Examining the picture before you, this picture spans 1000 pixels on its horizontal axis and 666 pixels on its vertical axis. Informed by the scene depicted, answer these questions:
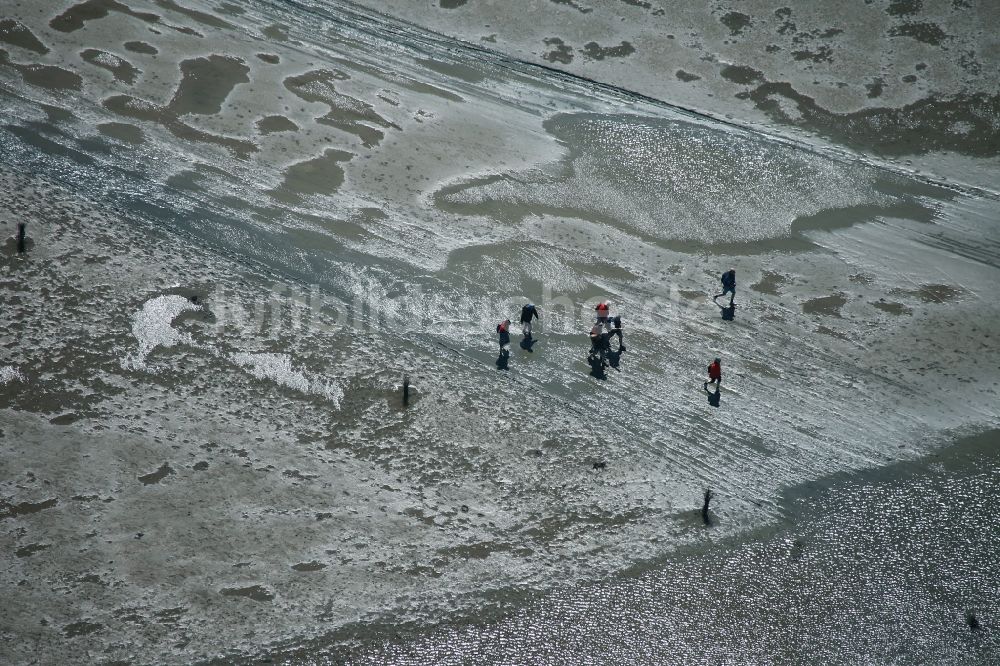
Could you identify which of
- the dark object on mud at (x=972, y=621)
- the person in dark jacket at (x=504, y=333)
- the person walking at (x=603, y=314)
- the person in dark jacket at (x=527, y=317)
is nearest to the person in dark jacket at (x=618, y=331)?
the person walking at (x=603, y=314)

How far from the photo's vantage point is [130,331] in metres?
18.2

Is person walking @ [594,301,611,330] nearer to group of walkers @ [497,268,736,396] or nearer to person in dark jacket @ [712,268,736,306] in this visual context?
group of walkers @ [497,268,736,396]

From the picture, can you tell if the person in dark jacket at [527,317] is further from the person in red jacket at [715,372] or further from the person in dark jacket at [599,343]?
the person in red jacket at [715,372]

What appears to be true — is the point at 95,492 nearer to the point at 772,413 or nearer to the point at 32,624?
the point at 32,624

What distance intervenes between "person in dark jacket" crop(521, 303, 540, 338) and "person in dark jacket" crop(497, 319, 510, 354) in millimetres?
393

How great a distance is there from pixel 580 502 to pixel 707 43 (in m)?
22.2

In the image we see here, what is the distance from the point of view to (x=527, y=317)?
1962 cm

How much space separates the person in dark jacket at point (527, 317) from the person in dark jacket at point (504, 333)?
393mm

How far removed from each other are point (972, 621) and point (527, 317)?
10.0m

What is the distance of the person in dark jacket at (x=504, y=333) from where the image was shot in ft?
62.3

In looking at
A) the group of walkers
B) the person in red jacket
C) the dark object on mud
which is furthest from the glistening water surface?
the person in red jacket

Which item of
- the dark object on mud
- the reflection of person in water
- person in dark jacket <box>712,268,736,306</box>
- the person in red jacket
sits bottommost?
the dark object on mud

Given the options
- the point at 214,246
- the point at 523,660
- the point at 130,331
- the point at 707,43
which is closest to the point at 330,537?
the point at 523,660

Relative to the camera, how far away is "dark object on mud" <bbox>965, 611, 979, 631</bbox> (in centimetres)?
1459
